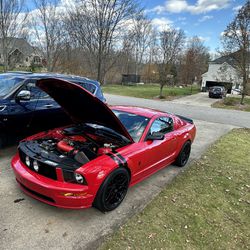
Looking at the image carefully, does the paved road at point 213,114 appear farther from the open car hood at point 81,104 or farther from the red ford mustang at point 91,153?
the open car hood at point 81,104

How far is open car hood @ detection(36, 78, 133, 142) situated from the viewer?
126 inches

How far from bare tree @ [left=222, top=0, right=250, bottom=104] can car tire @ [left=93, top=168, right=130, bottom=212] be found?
21.8 metres

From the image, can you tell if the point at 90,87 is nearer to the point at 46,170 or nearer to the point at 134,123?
the point at 134,123

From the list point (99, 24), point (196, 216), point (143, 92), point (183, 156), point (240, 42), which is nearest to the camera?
point (196, 216)

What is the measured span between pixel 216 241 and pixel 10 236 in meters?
2.52

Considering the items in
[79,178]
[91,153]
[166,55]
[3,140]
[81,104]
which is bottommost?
[3,140]

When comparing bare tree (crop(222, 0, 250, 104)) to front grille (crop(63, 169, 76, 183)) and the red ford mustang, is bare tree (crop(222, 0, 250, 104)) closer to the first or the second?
the red ford mustang

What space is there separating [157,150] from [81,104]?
1508 mm

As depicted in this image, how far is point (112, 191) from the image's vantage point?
122 inches

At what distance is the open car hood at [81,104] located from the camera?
320cm

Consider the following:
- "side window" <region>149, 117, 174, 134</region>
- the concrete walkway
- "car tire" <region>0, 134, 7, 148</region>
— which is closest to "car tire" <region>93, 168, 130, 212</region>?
the concrete walkway

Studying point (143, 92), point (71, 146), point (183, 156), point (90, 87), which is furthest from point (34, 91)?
point (143, 92)

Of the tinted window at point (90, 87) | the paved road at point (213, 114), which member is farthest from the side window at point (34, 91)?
the paved road at point (213, 114)

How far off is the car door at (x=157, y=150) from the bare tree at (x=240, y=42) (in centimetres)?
2009
